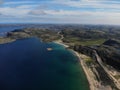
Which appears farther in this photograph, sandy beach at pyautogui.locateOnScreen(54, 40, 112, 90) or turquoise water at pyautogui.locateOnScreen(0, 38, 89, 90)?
sandy beach at pyautogui.locateOnScreen(54, 40, 112, 90)

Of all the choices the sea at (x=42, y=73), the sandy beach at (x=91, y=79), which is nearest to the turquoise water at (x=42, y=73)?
the sea at (x=42, y=73)

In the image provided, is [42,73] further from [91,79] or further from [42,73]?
[91,79]

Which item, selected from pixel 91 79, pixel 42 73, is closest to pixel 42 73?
pixel 42 73

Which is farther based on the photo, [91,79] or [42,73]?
[42,73]

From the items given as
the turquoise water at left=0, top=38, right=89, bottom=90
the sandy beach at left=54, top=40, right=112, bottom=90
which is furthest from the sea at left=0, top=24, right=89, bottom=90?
the sandy beach at left=54, top=40, right=112, bottom=90

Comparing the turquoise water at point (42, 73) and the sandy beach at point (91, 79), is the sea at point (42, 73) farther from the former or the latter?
the sandy beach at point (91, 79)

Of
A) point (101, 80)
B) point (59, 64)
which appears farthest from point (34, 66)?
point (101, 80)

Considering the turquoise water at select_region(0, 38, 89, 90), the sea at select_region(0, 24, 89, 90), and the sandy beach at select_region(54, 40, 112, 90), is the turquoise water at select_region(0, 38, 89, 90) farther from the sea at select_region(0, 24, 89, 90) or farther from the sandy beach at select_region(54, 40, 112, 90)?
the sandy beach at select_region(54, 40, 112, 90)

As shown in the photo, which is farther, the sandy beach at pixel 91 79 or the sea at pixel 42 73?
the sandy beach at pixel 91 79

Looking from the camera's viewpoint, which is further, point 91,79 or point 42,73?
point 42,73

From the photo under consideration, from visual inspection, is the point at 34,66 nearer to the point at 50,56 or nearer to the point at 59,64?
the point at 59,64

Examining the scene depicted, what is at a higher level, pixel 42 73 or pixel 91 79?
pixel 42 73
